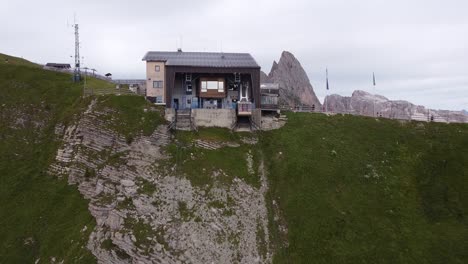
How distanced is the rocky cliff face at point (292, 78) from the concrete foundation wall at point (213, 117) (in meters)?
90.3

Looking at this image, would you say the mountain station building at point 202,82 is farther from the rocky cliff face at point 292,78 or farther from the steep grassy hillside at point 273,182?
the rocky cliff face at point 292,78

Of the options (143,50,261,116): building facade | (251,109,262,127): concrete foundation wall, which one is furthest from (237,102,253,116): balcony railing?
(251,109,262,127): concrete foundation wall

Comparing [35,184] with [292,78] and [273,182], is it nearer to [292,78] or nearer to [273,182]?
[273,182]

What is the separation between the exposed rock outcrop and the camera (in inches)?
1799

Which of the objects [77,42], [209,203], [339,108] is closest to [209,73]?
[209,203]

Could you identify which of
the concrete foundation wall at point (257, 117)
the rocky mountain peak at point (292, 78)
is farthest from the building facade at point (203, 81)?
the rocky mountain peak at point (292, 78)

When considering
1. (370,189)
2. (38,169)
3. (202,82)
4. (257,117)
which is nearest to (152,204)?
(38,169)

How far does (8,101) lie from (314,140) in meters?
56.5

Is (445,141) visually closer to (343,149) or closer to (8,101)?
(343,149)

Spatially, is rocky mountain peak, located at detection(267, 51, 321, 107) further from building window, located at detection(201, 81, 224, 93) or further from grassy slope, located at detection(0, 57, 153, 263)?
grassy slope, located at detection(0, 57, 153, 263)

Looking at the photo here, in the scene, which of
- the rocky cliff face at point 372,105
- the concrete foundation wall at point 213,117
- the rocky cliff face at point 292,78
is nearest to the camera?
the concrete foundation wall at point 213,117

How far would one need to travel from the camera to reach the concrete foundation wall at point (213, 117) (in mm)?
65438

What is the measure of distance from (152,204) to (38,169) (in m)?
20.3

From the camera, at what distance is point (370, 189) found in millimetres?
52906
